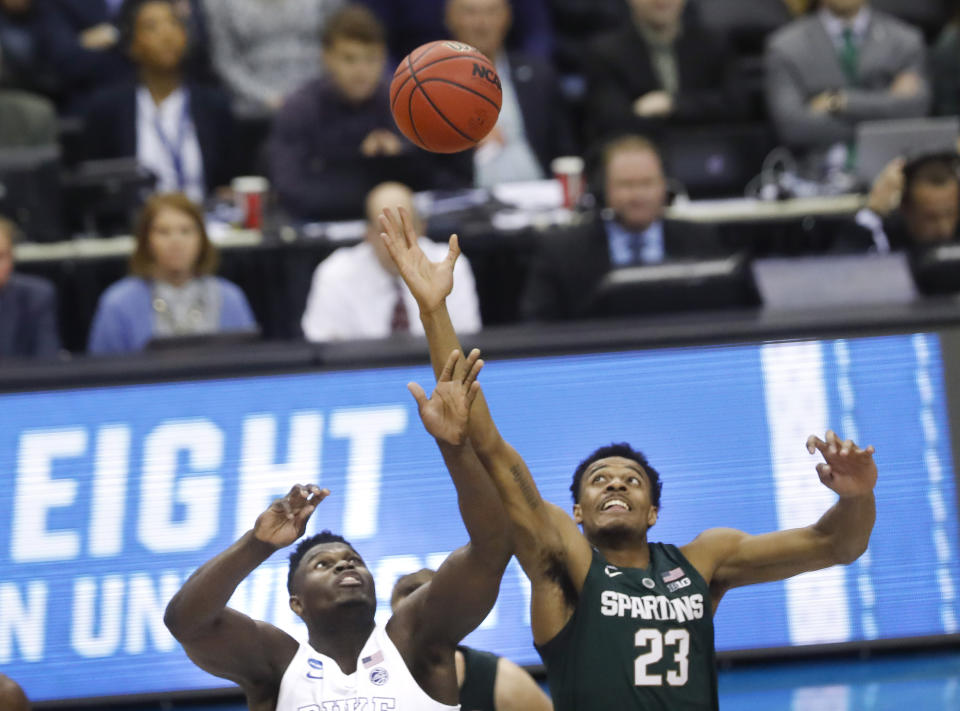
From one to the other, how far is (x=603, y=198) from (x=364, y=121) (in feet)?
5.37

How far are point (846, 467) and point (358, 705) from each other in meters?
1.69

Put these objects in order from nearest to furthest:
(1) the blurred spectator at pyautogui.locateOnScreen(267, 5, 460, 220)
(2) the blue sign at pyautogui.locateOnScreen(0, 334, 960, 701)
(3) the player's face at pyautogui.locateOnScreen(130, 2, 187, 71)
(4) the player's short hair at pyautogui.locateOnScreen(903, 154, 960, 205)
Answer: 1. (2) the blue sign at pyautogui.locateOnScreen(0, 334, 960, 701)
2. (4) the player's short hair at pyautogui.locateOnScreen(903, 154, 960, 205)
3. (1) the blurred spectator at pyautogui.locateOnScreen(267, 5, 460, 220)
4. (3) the player's face at pyautogui.locateOnScreen(130, 2, 187, 71)

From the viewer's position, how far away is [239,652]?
4648 millimetres

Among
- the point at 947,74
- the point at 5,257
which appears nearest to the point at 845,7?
the point at 947,74

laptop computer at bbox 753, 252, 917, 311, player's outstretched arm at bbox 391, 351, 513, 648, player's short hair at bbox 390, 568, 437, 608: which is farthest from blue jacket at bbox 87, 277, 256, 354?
player's outstretched arm at bbox 391, 351, 513, 648

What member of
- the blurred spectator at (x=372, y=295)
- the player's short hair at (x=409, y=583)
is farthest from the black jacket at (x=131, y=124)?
the player's short hair at (x=409, y=583)

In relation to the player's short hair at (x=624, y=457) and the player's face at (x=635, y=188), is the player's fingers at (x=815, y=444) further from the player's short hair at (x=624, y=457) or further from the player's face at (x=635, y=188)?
the player's face at (x=635, y=188)

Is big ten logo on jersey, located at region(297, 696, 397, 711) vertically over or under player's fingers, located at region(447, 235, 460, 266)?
under

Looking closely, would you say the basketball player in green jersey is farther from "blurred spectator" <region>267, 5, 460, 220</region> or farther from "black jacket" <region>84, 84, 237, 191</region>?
"black jacket" <region>84, 84, 237, 191</region>

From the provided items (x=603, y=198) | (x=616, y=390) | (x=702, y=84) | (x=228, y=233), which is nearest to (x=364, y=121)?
(x=228, y=233)

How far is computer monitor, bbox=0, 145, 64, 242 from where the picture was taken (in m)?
8.35

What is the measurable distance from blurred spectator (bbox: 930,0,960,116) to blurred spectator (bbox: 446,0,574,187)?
2.52 metres

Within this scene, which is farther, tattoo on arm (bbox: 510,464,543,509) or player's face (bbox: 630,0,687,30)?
player's face (bbox: 630,0,687,30)

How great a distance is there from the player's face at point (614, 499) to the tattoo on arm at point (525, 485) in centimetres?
32
